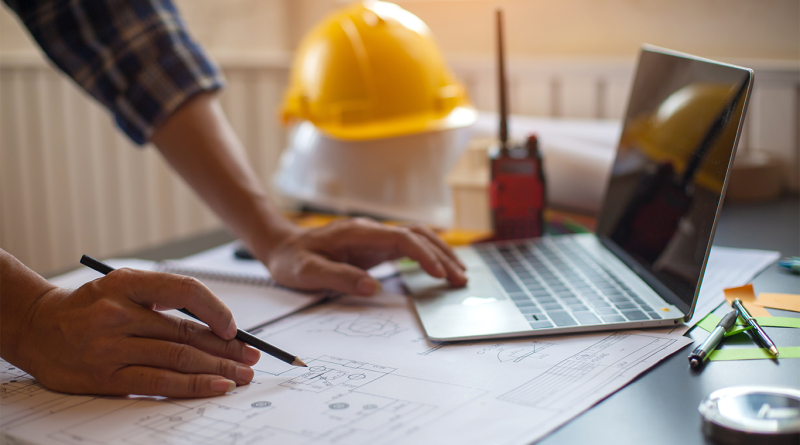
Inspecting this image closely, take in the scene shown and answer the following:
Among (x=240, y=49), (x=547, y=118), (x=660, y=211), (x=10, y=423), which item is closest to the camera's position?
(x=10, y=423)

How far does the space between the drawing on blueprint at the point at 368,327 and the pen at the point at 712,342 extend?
236mm

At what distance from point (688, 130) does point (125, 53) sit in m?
0.69

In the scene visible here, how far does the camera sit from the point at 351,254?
0.73 metres

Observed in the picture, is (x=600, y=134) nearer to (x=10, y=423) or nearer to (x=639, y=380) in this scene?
(x=639, y=380)

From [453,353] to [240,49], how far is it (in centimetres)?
156

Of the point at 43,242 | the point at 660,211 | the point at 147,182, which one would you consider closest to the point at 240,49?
the point at 147,182

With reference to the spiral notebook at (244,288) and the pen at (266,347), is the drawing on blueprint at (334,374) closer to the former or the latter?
the pen at (266,347)

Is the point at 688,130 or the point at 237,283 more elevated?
the point at 688,130

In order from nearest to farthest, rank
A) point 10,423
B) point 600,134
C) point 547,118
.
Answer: point 10,423 → point 600,134 → point 547,118

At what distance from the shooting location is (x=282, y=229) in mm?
759

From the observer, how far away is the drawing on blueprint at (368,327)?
56 centimetres

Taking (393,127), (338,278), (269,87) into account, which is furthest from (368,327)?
(269,87)

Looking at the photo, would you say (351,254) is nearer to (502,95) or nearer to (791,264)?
(502,95)

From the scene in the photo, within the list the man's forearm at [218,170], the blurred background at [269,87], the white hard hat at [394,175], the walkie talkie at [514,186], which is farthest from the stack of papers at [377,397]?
the blurred background at [269,87]
